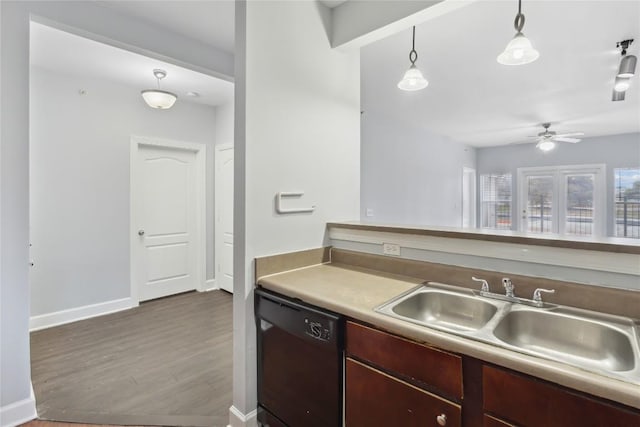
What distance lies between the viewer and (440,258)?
1.64 m

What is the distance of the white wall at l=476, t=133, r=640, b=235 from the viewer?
616cm

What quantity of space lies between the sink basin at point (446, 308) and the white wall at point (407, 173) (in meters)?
3.02

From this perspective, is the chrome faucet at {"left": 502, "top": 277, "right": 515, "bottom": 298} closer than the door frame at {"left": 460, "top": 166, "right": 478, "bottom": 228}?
Yes

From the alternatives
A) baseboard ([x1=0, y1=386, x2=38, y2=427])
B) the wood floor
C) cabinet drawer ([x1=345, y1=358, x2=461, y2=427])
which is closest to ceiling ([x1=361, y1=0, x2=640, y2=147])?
cabinet drawer ([x1=345, y1=358, x2=461, y2=427])

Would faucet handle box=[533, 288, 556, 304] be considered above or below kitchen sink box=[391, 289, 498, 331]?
above

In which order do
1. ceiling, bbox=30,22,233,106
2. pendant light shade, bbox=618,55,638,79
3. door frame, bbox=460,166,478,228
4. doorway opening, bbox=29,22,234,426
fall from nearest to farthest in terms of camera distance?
doorway opening, bbox=29,22,234,426
pendant light shade, bbox=618,55,638,79
ceiling, bbox=30,22,233,106
door frame, bbox=460,166,478,228

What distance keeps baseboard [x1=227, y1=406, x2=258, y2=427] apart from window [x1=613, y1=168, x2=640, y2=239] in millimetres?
7710

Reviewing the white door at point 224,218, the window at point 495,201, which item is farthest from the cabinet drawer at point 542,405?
the window at point 495,201

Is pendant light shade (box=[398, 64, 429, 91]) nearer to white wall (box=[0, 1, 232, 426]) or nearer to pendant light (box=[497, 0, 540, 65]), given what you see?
pendant light (box=[497, 0, 540, 65])

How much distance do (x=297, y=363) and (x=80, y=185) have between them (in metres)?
3.27

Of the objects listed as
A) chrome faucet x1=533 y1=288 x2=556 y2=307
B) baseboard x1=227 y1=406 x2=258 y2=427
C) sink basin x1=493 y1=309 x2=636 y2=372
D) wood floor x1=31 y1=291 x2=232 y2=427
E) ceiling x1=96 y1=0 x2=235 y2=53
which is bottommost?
wood floor x1=31 y1=291 x2=232 y2=427

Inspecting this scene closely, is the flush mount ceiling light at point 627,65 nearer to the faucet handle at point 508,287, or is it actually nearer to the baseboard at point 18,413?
the faucet handle at point 508,287

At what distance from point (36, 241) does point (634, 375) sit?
4295 mm

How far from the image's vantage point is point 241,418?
1.75 m
